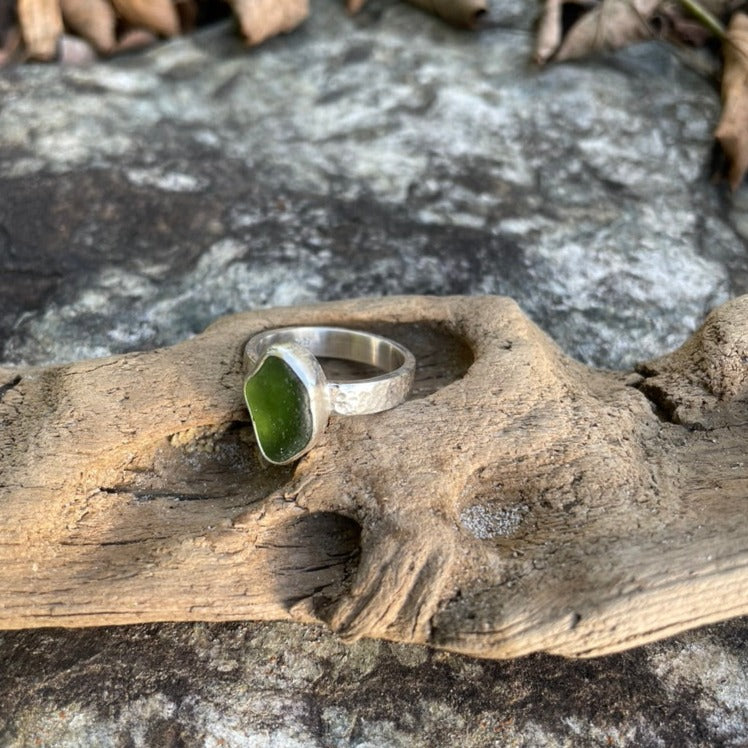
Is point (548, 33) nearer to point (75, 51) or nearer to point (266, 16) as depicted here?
point (266, 16)

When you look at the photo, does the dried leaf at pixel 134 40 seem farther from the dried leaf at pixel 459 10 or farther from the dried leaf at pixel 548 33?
the dried leaf at pixel 548 33

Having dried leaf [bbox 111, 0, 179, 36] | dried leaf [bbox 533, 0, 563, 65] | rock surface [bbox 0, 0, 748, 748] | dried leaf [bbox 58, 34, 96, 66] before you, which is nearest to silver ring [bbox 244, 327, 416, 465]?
rock surface [bbox 0, 0, 748, 748]

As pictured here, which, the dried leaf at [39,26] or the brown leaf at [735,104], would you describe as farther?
the dried leaf at [39,26]

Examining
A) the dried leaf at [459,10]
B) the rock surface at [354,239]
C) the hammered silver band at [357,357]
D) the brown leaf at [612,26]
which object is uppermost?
the brown leaf at [612,26]

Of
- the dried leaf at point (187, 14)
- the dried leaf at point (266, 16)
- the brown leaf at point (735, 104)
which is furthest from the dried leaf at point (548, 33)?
the dried leaf at point (187, 14)

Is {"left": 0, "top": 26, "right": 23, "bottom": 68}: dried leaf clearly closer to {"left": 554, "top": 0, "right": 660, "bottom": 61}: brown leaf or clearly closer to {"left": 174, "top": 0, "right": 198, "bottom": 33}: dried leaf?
{"left": 174, "top": 0, "right": 198, "bottom": 33}: dried leaf

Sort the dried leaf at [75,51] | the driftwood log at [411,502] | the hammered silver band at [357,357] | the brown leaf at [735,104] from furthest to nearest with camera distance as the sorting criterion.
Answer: the dried leaf at [75,51]
the brown leaf at [735,104]
the hammered silver band at [357,357]
the driftwood log at [411,502]

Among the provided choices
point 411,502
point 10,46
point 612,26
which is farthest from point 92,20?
point 411,502
